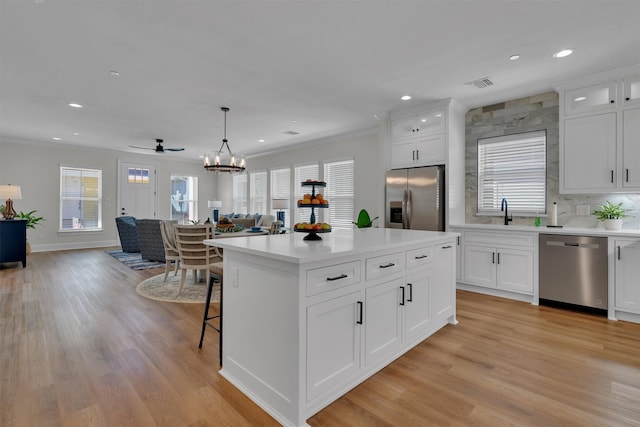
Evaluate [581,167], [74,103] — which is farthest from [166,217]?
[581,167]

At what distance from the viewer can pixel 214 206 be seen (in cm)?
888

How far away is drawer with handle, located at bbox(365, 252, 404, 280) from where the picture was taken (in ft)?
6.91

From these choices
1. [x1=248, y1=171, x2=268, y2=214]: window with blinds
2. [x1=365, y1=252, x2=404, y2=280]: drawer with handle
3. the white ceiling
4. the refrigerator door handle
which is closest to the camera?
[x1=365, y1=252, x2=404, y2=280]: drawer with handle

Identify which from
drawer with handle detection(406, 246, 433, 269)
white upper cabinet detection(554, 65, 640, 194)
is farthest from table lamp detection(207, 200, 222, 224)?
white upper cabinet detection(554, 65, 640, 194)

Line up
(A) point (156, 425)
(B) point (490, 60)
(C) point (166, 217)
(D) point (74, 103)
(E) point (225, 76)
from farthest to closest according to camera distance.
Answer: (C) point (166, 217)
(D) point (74, 103)
(E) point (225, 76)
(B) point (490, 60)
(A) point (156, 425)

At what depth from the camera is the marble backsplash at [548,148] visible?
12.8 feet

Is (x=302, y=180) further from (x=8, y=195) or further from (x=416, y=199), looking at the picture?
(x=8, y=195)

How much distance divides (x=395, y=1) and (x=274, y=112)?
3.10 meters

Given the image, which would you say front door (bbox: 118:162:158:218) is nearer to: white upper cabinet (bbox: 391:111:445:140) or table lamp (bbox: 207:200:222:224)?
table lamp (bbox: 207:200:222:224)

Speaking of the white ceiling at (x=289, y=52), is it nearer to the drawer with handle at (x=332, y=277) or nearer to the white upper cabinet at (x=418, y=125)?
the white upper cabinet at (x=418, y=125)

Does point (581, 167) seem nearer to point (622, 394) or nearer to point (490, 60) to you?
point (490, 60)

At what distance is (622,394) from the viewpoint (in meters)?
2.03

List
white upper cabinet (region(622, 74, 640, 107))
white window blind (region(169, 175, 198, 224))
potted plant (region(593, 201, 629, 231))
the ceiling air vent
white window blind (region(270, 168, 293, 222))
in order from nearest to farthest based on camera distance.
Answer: white upper cabinet (region(622, 74, 640, 107)), potted plant (region(593, 201, 629, 231)), the ceiling air vent, white window blind (region(270, 168, 293, 222)), white window blind (region(169, 175, 198, 224))

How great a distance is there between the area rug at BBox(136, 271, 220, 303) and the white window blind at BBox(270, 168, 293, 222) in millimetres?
3889
